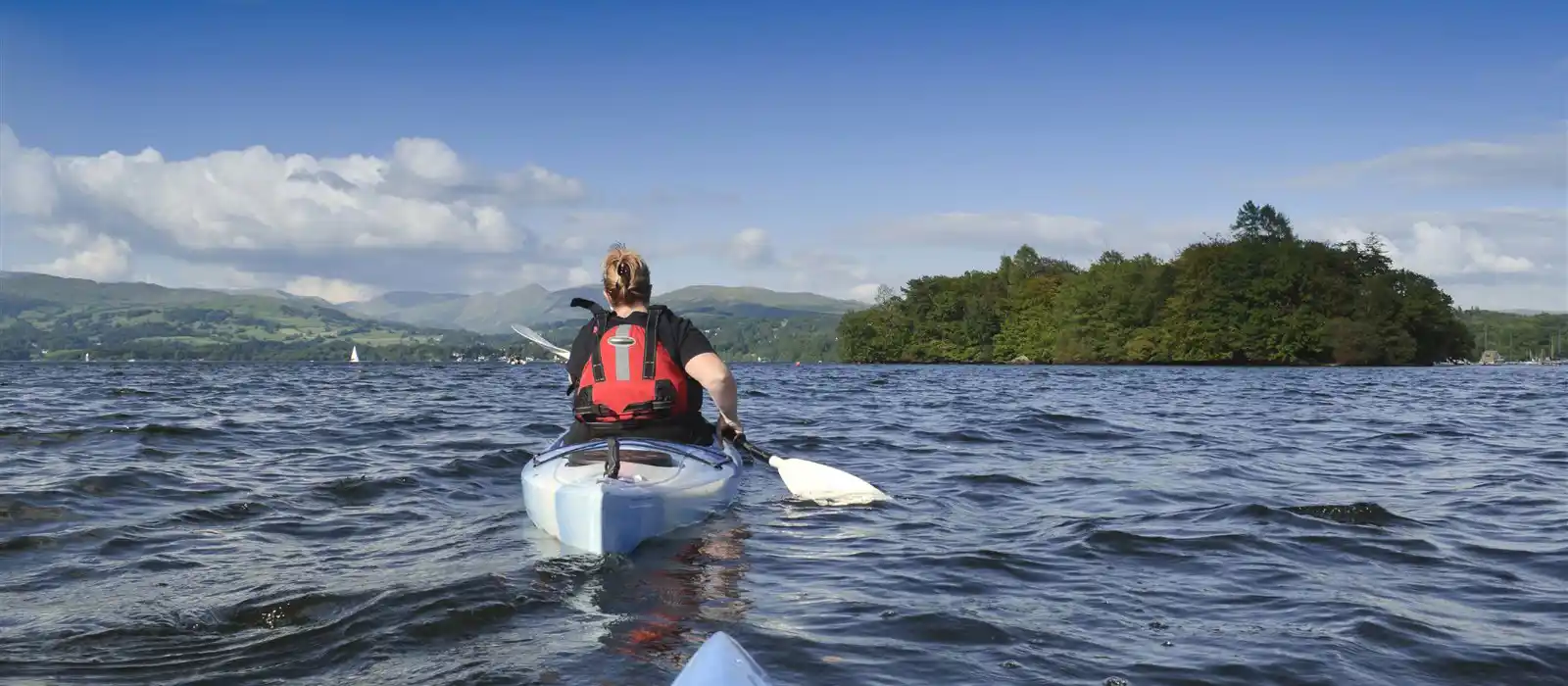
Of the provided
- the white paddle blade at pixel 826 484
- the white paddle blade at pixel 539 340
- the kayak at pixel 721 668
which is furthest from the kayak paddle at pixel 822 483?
the kayak at pixel 721 668

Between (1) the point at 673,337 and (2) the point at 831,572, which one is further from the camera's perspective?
(1) the point at 673,337

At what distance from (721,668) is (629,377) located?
4513 mm

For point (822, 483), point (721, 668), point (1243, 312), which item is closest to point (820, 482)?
point (822, 483)

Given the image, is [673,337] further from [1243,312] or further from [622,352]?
[1243,312]

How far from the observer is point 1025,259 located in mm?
135875

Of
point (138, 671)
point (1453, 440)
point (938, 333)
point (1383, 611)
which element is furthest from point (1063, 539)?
point (938, 333)

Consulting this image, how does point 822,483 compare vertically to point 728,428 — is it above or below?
below

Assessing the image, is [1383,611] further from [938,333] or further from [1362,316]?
[938,333]

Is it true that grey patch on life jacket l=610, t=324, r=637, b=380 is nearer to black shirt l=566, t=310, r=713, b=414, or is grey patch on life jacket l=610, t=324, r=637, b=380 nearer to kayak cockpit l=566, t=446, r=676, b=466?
black shirt l=566, t=310, r=713, b=414

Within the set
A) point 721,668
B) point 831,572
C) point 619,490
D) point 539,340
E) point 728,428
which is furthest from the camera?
point 539,340

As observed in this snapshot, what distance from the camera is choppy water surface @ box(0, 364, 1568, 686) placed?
4.71 metres

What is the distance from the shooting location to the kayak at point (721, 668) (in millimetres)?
3391

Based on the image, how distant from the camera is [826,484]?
968 cm

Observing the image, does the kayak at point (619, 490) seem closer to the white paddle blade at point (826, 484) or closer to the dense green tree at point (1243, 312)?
the white paddle blade at point (826, 484)
